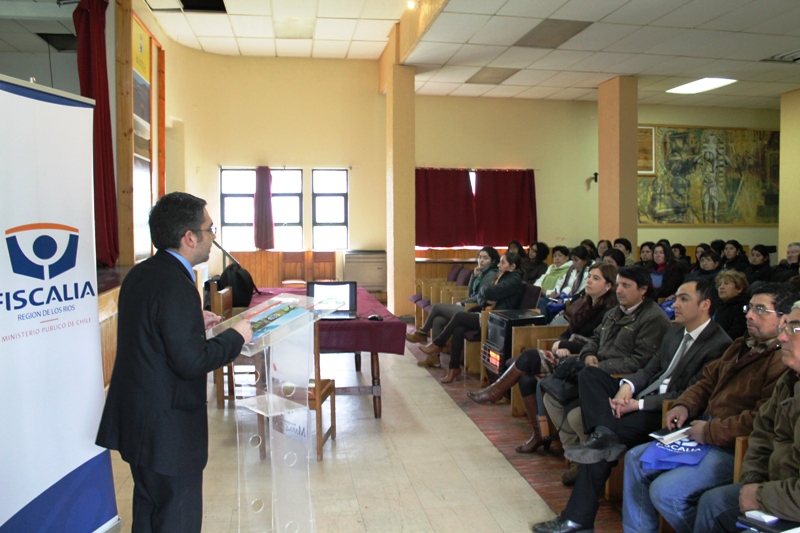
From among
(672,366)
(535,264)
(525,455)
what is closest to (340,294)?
(525,455)

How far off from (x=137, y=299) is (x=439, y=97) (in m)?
9.62

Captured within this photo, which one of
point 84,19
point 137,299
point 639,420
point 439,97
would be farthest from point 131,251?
point 439,97

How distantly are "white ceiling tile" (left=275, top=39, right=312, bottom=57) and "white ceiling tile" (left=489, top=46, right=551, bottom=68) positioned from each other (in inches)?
114

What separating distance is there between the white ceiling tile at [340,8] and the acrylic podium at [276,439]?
612 cm

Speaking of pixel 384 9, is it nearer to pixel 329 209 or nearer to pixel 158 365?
pixel 329 209

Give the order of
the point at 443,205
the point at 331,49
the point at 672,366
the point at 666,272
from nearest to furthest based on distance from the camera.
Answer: the point at 672,366
the point at 666,272
the point at 331,49
the point at 443,205

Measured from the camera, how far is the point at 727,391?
2.56 metres

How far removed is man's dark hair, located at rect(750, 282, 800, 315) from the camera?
2455 mm

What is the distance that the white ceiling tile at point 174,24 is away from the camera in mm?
8281

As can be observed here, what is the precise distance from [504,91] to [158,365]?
9547 millimetres

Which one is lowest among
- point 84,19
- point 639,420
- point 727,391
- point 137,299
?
point 639,420

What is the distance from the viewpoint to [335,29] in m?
8.73

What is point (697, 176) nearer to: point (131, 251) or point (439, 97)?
point (439, 97)

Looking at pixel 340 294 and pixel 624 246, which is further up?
pixel 624 246
